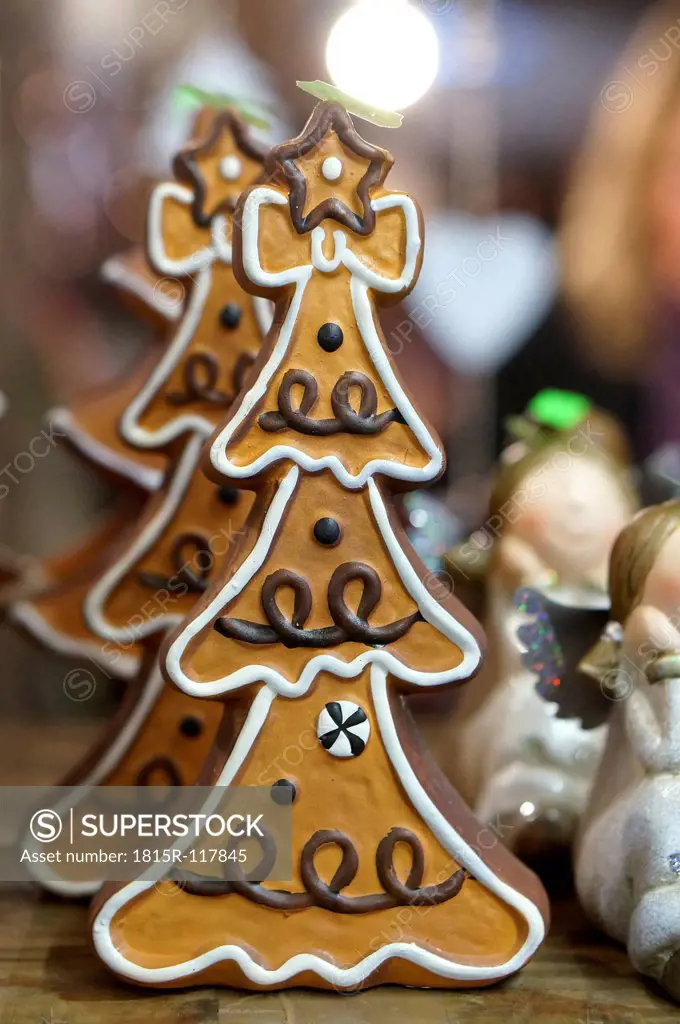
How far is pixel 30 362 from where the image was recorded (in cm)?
163

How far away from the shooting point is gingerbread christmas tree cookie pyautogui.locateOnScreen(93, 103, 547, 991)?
827 mm

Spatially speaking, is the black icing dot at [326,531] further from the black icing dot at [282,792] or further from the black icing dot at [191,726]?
the black icing dot at [191,726]

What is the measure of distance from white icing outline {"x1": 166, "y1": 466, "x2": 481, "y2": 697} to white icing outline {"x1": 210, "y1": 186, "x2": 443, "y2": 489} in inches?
0.8

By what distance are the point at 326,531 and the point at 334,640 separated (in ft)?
0.27

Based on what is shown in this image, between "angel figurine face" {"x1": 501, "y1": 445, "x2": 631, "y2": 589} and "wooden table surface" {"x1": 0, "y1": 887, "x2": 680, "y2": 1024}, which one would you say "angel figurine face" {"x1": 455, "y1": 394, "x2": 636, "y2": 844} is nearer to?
"angel figurine face" {"x1": 501, "y1": 445, "x2": 631, "y2": 589}

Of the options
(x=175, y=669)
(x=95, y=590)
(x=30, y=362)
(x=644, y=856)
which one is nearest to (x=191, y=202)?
(x=95, y=590)

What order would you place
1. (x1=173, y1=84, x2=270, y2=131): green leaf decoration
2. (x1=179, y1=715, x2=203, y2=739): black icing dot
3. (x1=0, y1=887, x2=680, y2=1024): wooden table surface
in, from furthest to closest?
(x1=173, y1=84, x2=270, y2=131): green leaf decoration, (x1=179, y1=715, x2=203, y2=739): black icing dot, (x1=0, y1=887, x2=680, y2=1024): wooden table surface

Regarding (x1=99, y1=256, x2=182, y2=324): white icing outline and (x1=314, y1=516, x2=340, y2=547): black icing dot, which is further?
(x1=99, y1=256, x2=182, y2=324): white icing outline

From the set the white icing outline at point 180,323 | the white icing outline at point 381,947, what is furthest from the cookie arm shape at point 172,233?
the white icing outline at point 381,947

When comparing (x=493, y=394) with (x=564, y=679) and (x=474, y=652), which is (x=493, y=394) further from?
(x=474, y=652)

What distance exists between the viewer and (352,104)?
2.85 feet

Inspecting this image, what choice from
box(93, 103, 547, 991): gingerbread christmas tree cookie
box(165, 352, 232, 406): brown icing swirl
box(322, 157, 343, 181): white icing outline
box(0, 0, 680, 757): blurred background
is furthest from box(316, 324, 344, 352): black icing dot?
box(0, 0, 680, 757): blurred background

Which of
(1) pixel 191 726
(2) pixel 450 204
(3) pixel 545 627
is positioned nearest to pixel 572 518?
(3) pixel 545 627

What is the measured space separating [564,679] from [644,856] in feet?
0.76
